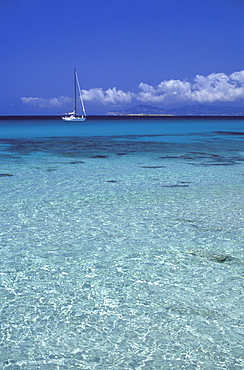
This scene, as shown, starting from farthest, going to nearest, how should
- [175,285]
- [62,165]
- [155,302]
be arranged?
1. [62,165]
2. [175,285]
3. [155,302]

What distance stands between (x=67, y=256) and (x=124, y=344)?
2142mm

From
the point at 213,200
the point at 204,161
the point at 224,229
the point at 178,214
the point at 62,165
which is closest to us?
the point at 224,229

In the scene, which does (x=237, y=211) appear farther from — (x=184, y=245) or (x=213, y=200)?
(x=184, y=245)

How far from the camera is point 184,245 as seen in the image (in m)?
5.82

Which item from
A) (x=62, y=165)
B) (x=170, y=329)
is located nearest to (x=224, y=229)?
(x=170, y=329)

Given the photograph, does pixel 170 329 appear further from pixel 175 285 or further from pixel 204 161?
pixel 204 161

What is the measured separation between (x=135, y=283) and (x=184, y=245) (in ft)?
4.80

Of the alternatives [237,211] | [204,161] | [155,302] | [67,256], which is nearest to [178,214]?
[237,211]

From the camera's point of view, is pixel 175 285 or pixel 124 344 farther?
pixel 175 285

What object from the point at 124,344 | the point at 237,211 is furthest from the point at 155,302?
the point at 237,211

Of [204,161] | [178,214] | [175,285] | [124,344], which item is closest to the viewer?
[124,344]

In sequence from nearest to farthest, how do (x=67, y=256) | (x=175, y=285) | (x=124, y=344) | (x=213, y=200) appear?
1. (x=124, y=344)
2. (x=175, y=285)
3. (x=67, y=256)
4. (x=213, y=200)

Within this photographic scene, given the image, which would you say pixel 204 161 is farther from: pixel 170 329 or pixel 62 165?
pixel 170 329

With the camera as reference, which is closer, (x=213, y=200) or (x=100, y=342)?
(x=100, y=342)
